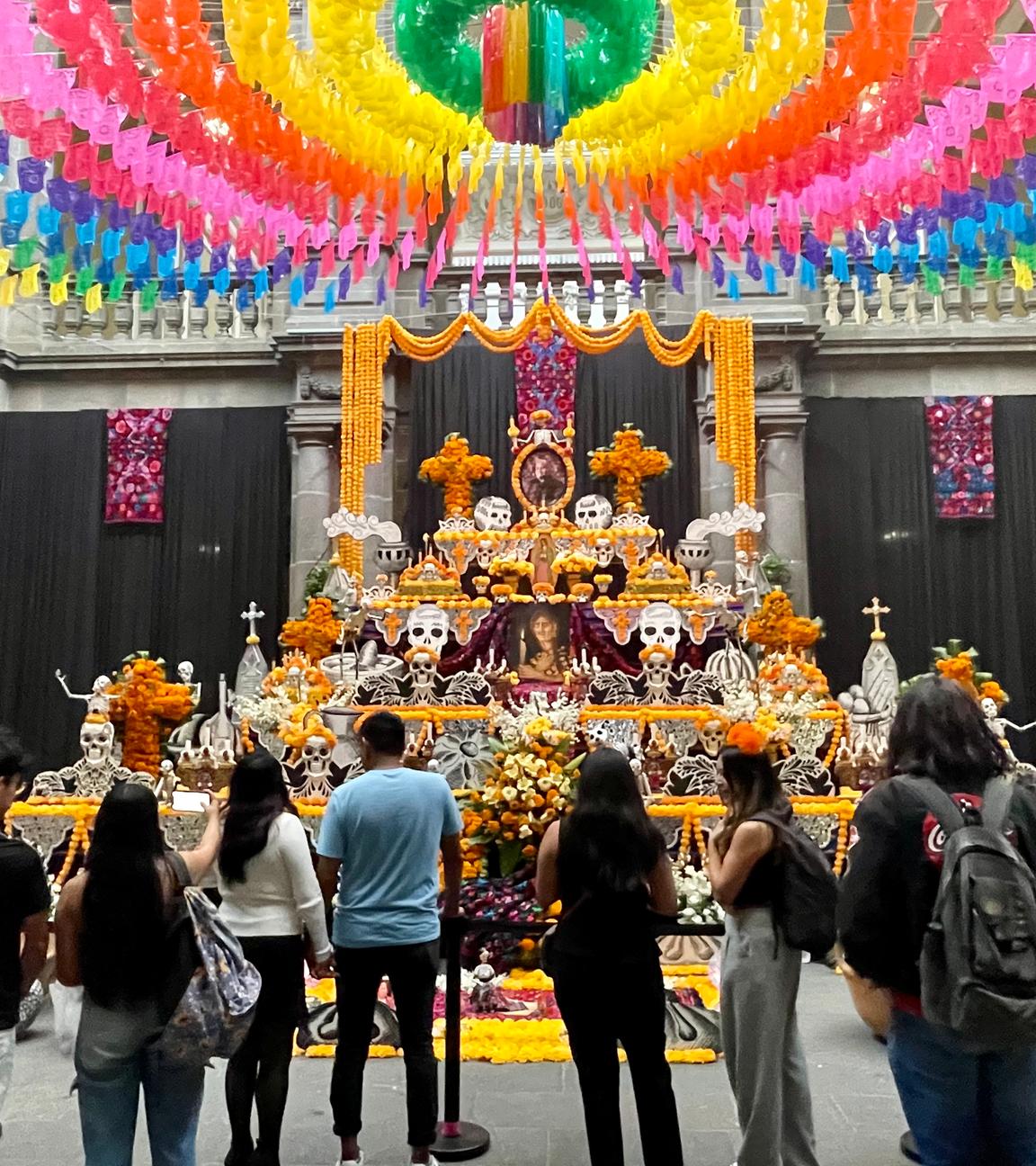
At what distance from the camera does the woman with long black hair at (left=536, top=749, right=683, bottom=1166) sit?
8.24ft

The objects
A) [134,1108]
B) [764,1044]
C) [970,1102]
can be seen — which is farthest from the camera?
[764,1044]

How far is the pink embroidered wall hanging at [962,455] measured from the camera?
423 inches

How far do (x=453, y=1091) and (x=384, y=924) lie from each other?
86 centimetres

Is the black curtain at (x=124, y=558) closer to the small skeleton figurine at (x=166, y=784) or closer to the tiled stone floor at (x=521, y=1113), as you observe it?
the small skeleton figurine at (x=166, y=784)

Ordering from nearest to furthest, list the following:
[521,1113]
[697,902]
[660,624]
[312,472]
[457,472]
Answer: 1. [521,1113]
2. [697,902]
3. [660,624]
4. [457,472]
5. [312,472]

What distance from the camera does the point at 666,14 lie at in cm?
1037

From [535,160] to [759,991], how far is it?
5.07 m

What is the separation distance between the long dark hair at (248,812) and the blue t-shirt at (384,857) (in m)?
0.19

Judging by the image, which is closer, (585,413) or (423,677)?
(423,677)

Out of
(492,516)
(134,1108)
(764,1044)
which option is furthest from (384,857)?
(492,516)

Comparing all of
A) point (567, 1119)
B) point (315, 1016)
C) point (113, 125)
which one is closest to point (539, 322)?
point (113, 125)

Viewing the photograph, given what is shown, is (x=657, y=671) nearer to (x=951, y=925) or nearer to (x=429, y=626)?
(x=429, y=626)

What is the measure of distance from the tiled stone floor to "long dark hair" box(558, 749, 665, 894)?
1.35 m

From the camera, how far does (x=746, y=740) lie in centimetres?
291
